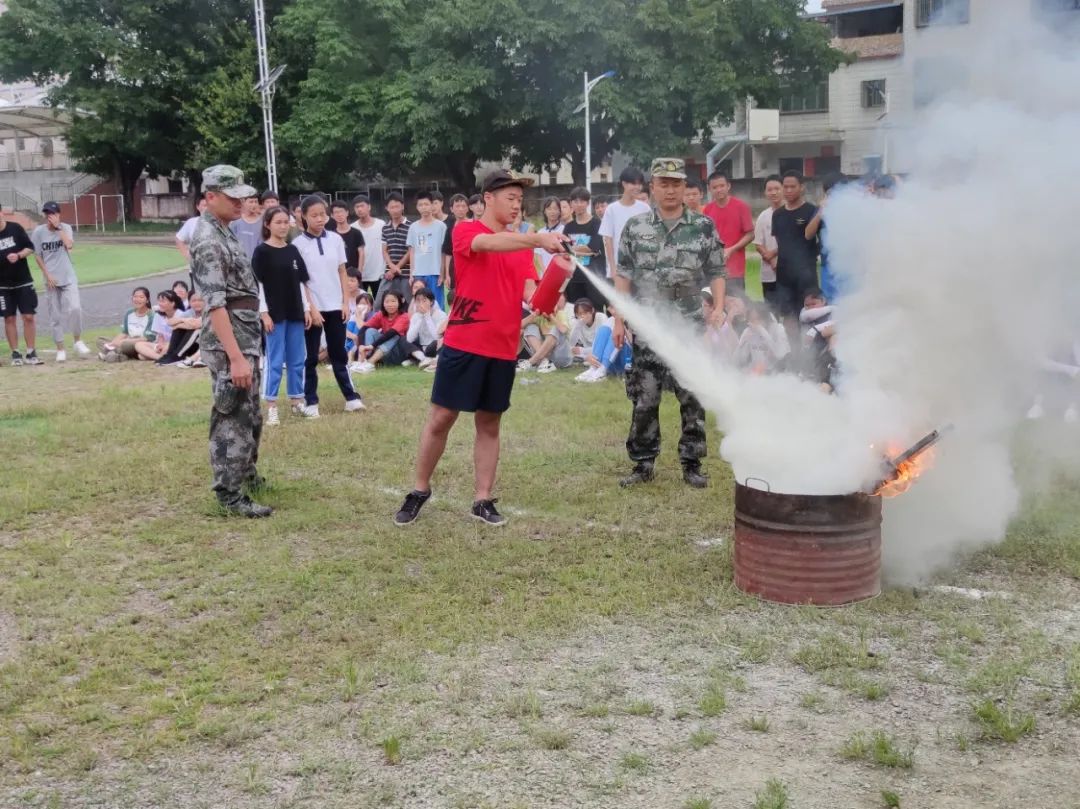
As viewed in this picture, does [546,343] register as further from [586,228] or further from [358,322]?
[358,322]

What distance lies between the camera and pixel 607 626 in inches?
187

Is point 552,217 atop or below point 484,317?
atop

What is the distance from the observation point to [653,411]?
7.13 meters

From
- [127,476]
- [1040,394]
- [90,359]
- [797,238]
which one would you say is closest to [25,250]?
[90,359]

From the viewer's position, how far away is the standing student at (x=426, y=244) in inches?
508

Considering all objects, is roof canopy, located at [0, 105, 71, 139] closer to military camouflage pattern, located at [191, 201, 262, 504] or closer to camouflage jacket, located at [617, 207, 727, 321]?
military camouflage pattern, located at [191, 201, 262, 504]

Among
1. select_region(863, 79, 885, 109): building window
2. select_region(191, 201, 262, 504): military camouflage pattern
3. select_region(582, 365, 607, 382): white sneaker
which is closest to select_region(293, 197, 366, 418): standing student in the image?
select_region(191, 201, 262, 504): military camouflage pattern

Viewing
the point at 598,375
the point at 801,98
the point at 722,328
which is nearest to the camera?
the point at 722,328

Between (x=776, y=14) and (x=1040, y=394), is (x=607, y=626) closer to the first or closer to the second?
(x=1040, y=394)

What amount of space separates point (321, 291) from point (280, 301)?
18.8 inches

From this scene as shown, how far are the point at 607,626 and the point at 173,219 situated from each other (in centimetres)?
5462

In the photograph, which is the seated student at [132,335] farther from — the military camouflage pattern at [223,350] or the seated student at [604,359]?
the military camouflage pattern at [223,350]

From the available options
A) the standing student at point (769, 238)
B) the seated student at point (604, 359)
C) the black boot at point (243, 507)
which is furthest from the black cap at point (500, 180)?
the seated student at point (604, 359)

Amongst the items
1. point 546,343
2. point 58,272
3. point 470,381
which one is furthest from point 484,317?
point 58,272
